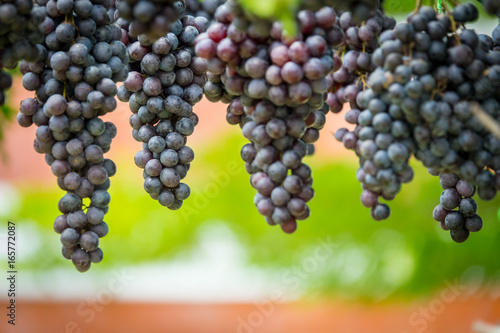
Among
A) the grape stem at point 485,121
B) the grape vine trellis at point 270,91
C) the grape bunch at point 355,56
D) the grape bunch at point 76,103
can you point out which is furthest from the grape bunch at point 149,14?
the grape stem at point 485,121

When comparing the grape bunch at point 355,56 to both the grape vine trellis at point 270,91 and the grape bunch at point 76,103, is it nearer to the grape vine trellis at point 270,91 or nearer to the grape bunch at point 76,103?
the grape vine trellis at point 270,91

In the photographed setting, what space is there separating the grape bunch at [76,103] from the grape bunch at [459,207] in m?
0.54

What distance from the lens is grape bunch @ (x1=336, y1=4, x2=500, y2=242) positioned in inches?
27.0

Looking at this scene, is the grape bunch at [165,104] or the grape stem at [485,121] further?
the grape bunch at [165,104]

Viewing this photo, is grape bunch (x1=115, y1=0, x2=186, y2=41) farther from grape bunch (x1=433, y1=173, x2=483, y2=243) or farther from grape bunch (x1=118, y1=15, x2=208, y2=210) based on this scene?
grape bunch (x1=433, y1=173, x2=483, y2=243)

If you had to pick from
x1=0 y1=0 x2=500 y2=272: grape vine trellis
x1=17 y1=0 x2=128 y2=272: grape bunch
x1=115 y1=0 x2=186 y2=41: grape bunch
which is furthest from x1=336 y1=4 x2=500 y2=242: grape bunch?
x1=17 y1=0 x2=128 y2=272: grape bunch

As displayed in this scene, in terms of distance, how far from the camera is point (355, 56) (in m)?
0.84

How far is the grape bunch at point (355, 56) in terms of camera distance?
0.82m

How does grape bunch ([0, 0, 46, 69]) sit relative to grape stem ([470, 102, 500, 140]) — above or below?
above

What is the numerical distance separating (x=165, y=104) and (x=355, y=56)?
0.32m

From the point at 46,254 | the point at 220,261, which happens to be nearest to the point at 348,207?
the point at 220,261

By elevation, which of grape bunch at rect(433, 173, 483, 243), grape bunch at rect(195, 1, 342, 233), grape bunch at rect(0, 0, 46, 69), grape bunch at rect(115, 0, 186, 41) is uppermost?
grape bunch at rect(0, 0, 46, 69)

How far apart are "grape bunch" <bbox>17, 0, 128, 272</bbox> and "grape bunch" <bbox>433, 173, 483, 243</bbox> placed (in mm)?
540

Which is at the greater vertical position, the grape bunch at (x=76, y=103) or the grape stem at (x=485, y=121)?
the grape bunch at (x=76, y=103)
